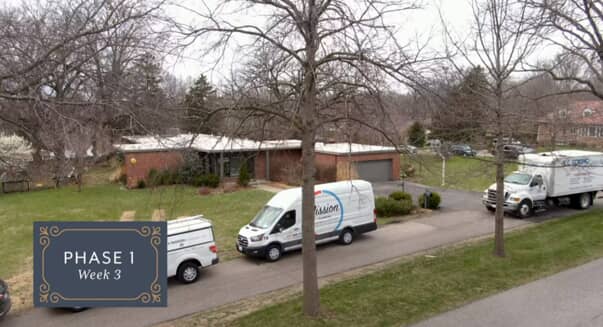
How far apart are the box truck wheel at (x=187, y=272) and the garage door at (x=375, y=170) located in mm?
18271

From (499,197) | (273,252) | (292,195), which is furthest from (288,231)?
(499,197)

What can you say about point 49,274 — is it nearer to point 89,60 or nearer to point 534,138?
point 89,60

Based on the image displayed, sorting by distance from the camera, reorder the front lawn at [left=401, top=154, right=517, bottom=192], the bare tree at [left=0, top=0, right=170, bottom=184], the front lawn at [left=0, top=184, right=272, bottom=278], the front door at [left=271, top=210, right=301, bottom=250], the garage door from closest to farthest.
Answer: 1. the bare tree at [left=0, top=0, right=170, bottom=184]
2. the front lawn at [left=401, top=154, right=517, bottom=192]
3. the front door at [left=271, top=210, right=301, bottom=250]
4. the front lawn at [left=0, top=184, right=272, bottom=278]
5. the garage door

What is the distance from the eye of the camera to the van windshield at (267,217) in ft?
45.0

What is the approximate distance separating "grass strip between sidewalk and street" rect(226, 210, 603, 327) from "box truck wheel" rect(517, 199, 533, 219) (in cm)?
354

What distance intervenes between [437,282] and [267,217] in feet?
19.7

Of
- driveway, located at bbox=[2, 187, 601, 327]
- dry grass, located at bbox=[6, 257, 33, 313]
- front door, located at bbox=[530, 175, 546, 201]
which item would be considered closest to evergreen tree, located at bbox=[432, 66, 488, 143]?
driveway, located at bbox=[2, 187, 601, 327]

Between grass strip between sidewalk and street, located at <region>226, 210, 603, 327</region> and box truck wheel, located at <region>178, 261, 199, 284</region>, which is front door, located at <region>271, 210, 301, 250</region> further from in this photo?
grass strip between sidewalk and street, located at <region>226, 210, 603, 327</region>

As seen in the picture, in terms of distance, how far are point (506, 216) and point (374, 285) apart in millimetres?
11810

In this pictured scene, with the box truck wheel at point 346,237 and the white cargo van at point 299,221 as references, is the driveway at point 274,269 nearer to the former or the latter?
the box truck wheel at point 346,237

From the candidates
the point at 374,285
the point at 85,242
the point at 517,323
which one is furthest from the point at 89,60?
the point at 517,323

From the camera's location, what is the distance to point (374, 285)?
10211 mm

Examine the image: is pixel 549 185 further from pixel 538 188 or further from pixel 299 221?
pixel 299 221

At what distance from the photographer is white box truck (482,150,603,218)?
61.1 feet
